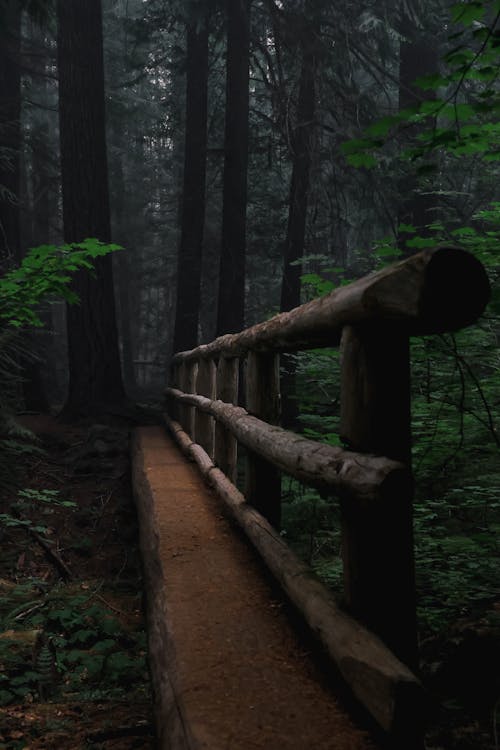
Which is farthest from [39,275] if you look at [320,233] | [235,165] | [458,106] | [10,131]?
[320,233]

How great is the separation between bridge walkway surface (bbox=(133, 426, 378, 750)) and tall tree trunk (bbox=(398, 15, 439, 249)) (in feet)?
31.9

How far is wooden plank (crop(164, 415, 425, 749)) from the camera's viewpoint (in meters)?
1.88

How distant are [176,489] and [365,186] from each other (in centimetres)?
1041

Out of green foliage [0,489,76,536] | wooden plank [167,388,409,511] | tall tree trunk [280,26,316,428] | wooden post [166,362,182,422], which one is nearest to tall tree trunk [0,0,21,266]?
wooden post [166,362,182,422]

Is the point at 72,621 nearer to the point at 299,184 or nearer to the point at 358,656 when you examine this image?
the point at 358,656

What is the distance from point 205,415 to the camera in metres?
7.32

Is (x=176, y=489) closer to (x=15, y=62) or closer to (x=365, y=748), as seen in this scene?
(x=365, y=748)

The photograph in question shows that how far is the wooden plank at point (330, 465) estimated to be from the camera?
2066 millimetres

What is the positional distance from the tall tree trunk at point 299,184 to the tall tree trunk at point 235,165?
3.63 feet

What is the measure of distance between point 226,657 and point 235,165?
12.5 metres

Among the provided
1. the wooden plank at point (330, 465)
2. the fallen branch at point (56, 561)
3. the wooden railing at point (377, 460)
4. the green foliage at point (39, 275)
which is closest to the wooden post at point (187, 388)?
the green foliage at point (39, 275)

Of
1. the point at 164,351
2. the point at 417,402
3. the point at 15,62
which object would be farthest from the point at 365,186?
the point at 164,351

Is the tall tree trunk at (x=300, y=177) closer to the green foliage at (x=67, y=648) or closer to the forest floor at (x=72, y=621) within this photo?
the forest floor at (x=72, y=621)

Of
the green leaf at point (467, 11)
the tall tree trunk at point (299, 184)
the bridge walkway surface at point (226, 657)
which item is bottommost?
the bridge walkway surface at point (226, 657)
